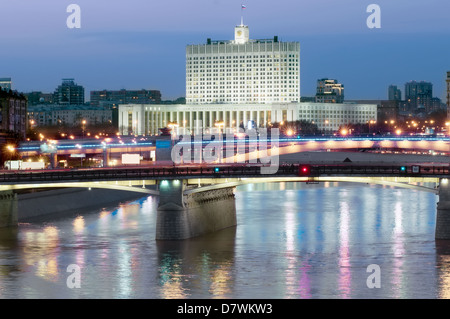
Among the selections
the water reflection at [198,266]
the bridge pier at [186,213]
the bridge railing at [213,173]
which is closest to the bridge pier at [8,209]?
the bridge railing at [213,173]

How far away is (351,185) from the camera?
110500 mm

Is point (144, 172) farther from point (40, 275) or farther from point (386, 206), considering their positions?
point (386, 206)

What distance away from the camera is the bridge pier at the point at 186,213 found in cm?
6275

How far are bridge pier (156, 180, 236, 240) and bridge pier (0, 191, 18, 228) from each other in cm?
1107

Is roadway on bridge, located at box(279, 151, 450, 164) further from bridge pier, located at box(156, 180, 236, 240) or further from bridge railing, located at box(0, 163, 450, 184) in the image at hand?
bridge railing, located at box(0, 163, 450, 184)

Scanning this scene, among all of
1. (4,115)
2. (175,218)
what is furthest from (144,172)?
(4,115)

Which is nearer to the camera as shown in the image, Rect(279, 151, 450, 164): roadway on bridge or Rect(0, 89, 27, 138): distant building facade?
Rect(279, 151, 450, 164): roadway on bridge

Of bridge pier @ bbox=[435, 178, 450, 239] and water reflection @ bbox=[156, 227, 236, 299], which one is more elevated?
bridge pier @ bbox=[435, 178, 450, 239]

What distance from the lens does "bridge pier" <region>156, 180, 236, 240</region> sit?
62750 mm

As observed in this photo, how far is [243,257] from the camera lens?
55.2 m

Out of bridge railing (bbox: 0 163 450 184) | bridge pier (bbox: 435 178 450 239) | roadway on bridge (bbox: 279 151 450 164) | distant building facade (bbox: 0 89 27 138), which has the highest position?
distant building facade (bbox: 0 89 27 138)

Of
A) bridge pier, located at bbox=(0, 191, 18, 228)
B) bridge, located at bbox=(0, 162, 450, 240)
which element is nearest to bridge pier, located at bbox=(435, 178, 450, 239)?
bridge, located at bbox=(0, 162, 450, 240)
